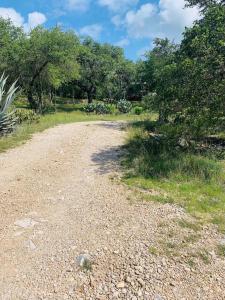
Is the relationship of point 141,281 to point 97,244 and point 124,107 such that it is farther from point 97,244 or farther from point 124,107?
point 124,107

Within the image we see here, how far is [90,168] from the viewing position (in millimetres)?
7711

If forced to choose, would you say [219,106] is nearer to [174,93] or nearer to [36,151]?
[174,93]

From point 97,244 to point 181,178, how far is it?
2907 millimetres

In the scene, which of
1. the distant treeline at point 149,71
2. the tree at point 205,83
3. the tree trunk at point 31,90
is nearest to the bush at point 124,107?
the distant treeline at point 149,71

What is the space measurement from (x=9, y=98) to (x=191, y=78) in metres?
6.48

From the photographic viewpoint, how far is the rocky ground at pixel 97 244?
12.3 ft

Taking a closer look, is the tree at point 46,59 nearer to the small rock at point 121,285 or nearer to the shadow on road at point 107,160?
the shadow on road at point 107,160

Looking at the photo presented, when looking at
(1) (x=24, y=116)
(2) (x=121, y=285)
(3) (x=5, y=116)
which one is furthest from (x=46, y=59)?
(2) (x=121, y=285)

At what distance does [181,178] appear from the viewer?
6812mm

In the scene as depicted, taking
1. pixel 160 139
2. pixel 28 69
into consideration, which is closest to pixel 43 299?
pixel 160 139

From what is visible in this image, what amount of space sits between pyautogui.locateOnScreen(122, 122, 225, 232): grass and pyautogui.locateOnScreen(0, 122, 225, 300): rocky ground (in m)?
0.32

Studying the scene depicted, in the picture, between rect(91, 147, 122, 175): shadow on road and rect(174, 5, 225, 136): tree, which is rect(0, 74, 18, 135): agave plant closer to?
rect(91, 147, 122, 175): shadow on road

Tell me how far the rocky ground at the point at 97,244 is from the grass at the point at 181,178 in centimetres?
32

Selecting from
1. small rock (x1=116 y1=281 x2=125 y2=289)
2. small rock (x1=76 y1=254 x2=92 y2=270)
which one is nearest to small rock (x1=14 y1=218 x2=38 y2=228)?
small rock (x1=76 y1=254 x2=92 y2=270)
